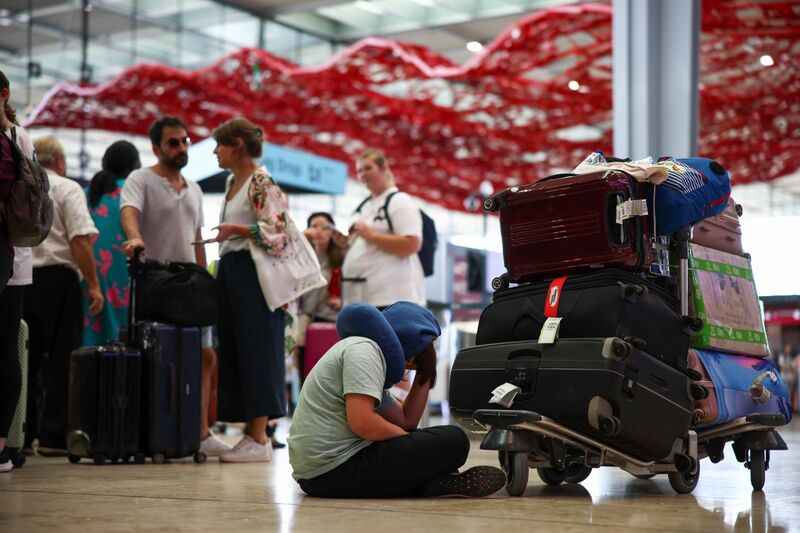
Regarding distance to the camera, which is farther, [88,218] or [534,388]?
[88,218]

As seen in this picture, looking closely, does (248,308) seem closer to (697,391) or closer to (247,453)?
(247,453)

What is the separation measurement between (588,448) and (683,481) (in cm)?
35

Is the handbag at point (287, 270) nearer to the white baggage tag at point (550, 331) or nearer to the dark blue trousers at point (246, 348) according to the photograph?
the dark blue trousers at point (246, 348)

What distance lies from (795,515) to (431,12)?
14.7m

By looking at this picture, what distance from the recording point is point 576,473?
3342 millimetres

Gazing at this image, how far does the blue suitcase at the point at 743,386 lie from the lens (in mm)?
3143

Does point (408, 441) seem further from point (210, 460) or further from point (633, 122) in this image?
point (633, 122)

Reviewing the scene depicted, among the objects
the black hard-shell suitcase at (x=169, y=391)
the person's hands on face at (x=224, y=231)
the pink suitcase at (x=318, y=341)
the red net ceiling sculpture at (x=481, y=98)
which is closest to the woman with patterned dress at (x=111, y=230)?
the black hard-shell suitcase at (x=169, y=391)

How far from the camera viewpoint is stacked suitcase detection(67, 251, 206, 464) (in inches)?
160

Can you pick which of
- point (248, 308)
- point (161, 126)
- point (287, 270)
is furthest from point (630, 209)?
point (161, 126)

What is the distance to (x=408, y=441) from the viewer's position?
2787 millimetres

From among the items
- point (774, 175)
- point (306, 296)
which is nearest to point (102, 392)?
point (306, 296)

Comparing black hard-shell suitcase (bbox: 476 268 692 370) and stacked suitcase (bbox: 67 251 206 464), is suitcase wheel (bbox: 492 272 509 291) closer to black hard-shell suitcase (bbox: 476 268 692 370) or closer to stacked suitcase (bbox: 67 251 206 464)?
black hard-shell suitcase (bbox: 476 268 692 370)

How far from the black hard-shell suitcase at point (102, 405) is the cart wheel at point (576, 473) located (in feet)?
5.63
